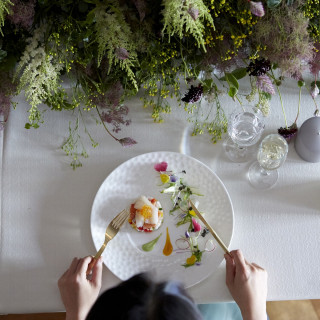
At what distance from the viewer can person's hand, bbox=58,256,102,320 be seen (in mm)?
993

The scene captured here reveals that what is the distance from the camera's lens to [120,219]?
101cm

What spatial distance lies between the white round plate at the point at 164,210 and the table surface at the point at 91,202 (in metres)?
0.04

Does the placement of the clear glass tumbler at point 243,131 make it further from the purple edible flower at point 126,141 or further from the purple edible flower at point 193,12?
the purple edible flower at point 193,12

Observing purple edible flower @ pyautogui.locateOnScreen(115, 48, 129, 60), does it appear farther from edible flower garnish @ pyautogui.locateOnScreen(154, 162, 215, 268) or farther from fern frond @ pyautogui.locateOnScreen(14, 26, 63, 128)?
edible flower garnish @ pyautogui.locateOnScreen(154, 162, 215, 268)

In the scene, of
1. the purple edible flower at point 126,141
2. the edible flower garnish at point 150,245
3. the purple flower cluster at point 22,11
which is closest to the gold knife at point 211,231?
the edible flower garnish at point 150,245

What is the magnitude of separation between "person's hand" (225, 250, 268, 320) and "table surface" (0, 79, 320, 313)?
3cm

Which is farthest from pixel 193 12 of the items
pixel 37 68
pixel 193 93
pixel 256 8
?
pixel 37 68

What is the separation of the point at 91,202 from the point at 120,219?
0.35ft

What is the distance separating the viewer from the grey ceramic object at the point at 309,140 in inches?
39.4

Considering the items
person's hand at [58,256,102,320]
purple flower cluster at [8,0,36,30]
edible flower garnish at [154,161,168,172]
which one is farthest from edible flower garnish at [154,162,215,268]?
purple flower cluster at [8,0,36,30]

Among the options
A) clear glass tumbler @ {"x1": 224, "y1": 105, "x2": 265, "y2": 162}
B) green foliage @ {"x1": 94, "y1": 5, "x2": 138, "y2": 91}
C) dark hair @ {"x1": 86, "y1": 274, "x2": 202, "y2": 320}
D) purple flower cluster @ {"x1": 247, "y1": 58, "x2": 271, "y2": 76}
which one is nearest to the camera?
dark hair @ {"x1": 86, "y1": 274, "x2": 202, "y2": 320}

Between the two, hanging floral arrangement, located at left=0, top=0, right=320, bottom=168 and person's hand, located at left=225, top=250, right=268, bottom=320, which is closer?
hanging floral arrangement, located at left=0, top=0, right=320, bottom=168

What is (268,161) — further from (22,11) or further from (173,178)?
(22,11)

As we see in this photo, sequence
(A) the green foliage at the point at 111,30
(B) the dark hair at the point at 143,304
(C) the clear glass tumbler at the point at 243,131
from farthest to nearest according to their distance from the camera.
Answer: (C) the clear glass tumbler at the point at 243,131
(A) the green foliage at the point at 111,30
(B) the dark hair at the point at 143,304
